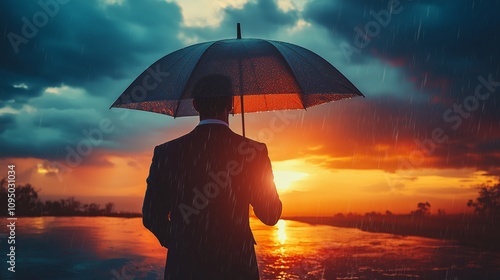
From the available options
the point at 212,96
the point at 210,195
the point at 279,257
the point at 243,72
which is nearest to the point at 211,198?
the point at 210,195

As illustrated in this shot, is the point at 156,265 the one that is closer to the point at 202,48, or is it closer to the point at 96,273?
the point at 96,273

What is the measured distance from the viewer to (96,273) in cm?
1070

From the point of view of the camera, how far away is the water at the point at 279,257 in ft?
36.2

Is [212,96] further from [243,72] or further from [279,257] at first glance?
[279,257]

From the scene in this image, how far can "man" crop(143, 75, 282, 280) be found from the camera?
9.59ft

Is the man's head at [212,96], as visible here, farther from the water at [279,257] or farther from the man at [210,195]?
the water at [279,257]

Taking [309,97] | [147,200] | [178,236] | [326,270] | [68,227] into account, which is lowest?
[68,227]

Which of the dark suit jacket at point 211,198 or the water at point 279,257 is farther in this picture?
the water at point 279,257

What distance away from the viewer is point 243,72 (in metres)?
4.03

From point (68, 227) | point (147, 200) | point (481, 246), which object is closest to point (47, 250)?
point (68, 227)

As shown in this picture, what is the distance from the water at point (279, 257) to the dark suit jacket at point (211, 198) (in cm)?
781

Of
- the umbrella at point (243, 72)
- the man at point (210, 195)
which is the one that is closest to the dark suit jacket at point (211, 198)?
the man at point (210, 195)

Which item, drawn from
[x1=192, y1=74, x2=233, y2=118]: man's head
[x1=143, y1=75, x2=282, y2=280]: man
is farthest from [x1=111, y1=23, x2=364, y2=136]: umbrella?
[x1=143, y1=75, x2=282, y2=280]: man

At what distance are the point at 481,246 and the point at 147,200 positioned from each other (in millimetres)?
18036
